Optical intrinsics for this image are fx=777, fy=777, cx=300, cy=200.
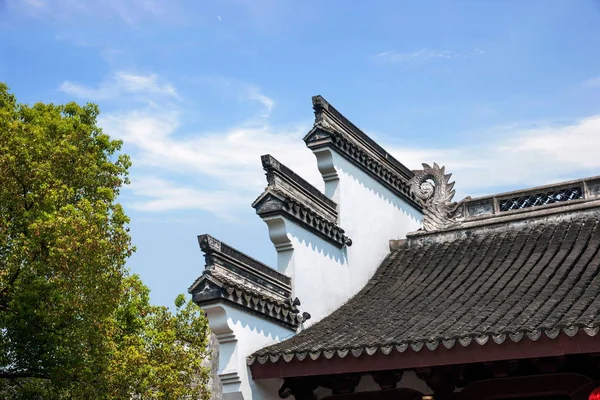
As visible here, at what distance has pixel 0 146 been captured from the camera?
489 inches

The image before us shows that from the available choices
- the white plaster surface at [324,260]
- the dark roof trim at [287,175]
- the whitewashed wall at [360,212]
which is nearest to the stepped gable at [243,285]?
the white plaster surface at [324,260]

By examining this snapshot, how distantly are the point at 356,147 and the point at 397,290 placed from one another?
233 centimetres

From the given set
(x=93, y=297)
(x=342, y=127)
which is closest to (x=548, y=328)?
(x=342, y=127)

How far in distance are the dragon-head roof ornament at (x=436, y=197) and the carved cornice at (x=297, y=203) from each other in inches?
73.8

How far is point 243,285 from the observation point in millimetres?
8727

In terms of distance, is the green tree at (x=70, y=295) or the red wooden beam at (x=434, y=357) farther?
the green tree at (x=70, y=295)

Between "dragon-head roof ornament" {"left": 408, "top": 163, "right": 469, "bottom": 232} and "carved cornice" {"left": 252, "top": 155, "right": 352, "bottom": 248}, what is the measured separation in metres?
1.87

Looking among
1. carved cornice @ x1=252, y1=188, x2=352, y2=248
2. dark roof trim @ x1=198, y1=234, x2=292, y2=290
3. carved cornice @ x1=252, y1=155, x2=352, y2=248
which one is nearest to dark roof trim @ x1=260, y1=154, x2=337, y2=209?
carved cornice @ x1=252, y1=155, x2=352, y2=248

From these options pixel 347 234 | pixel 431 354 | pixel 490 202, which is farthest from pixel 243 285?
pixel 490 202

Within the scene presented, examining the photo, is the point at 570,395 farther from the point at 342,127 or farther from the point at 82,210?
the point at 82,210

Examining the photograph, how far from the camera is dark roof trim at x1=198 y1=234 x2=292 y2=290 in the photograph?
334 inches

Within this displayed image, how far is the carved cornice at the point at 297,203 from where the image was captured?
950cm

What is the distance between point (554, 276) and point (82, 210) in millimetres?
7175

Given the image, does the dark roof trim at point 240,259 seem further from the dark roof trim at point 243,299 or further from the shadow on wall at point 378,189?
the shadow on wall at point 378,189
